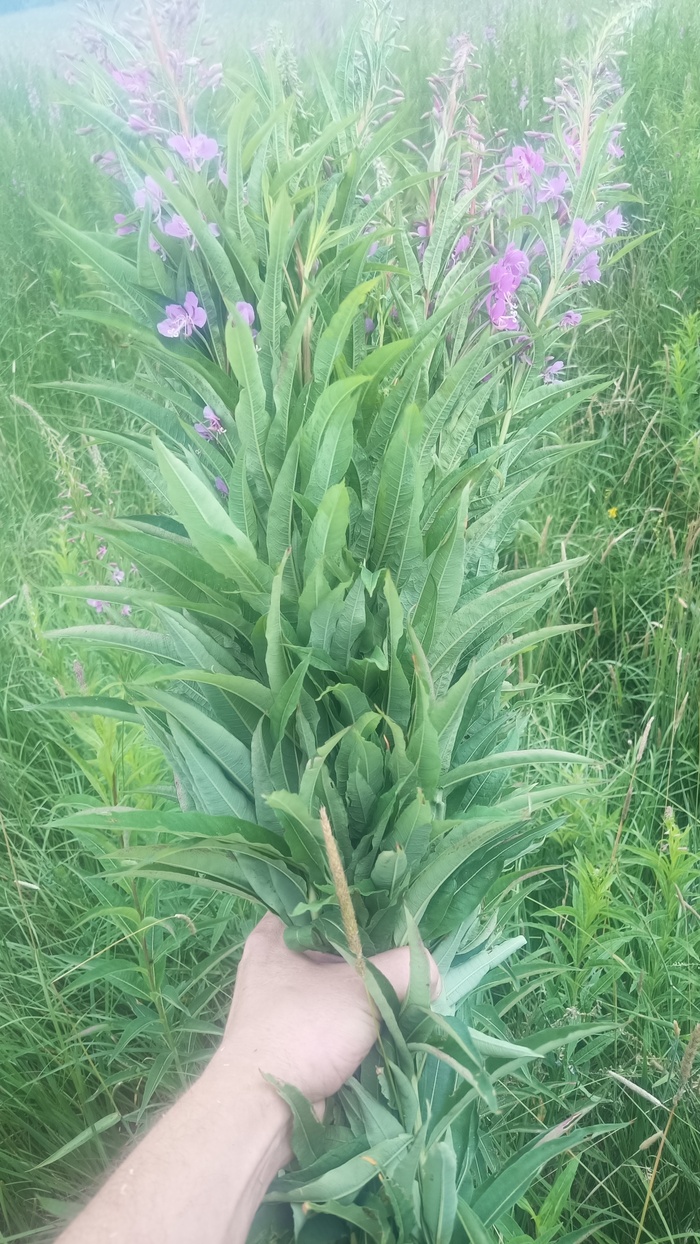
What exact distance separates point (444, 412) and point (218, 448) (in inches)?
9.1

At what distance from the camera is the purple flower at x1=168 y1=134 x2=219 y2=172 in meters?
0.76

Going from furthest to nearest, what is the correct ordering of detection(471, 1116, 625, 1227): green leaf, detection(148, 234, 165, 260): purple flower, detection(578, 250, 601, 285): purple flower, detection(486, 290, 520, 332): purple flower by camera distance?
detection(578, 250, 601, 285): purple flower → detection(486, 290, 520, 332): purple flower → detection(148, 234, 165, 260): purple flower → detection(471, 1116, 625, 1227): green leaf

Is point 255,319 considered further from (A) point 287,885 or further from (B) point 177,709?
(A) point 287,885

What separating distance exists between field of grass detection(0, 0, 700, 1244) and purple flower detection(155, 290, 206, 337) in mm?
262

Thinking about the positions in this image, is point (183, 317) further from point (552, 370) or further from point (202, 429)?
point (552, 370)

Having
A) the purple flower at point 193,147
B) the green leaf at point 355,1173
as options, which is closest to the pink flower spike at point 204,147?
the purple flower at point 193,147

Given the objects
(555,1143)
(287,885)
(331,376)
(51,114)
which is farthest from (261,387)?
(51,114)

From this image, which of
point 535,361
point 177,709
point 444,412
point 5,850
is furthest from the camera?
point 5,850

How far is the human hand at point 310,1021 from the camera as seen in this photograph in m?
0.72

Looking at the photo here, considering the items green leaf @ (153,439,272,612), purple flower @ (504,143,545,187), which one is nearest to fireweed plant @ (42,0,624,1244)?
green leaf @ (153,439,272,612)

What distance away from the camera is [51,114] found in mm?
2330

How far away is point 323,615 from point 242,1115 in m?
0.45

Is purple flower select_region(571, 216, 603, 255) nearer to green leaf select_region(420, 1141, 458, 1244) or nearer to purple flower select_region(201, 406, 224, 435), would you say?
purple flower select_region(201, 406, 224, 435)

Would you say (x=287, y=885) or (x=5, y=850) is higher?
(x=287, y=885)
